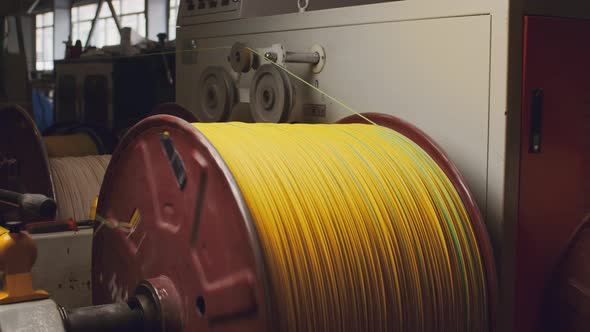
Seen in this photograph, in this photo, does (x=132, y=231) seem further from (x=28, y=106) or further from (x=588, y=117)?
(x=28, y=106)

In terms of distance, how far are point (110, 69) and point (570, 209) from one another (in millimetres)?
3913

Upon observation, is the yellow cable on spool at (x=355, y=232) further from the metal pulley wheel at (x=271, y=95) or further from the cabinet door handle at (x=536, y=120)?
the metal pulley wheel at (x=271, y=95)

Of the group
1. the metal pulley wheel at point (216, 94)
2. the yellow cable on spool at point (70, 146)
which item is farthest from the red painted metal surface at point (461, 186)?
the yellow cable on spool at point (70, 146)

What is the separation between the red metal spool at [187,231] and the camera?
1397 mm

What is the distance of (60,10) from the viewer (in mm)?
12016

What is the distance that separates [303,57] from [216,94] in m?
0.52

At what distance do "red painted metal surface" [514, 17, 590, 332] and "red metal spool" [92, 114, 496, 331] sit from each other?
160mm

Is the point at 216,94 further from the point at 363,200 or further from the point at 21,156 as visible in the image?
the point at 363,200

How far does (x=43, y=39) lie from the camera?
12539mm

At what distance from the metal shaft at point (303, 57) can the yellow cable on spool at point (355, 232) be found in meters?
0.52

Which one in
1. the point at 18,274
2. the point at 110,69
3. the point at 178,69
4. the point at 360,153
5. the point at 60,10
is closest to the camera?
the point at 18,274

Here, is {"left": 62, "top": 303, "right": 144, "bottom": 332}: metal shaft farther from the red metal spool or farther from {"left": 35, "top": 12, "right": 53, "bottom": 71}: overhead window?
{"left": 35, "top": 12, "right": 53, "bottom": 71}: overhead window

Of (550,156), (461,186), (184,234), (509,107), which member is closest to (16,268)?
(184,234)

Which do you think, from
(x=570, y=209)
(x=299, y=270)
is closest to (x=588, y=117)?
(x=570, y=209)
